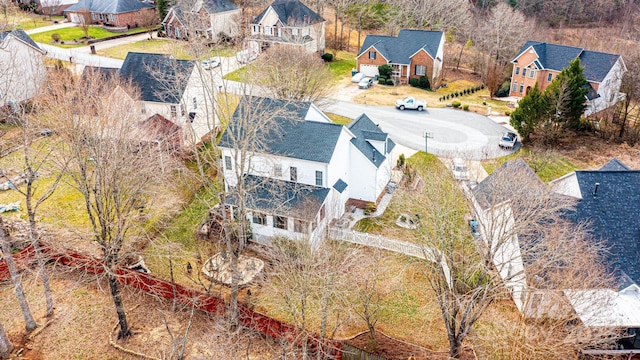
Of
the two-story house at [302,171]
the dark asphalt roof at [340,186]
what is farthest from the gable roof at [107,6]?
the dark asphalt roof at [340,186]

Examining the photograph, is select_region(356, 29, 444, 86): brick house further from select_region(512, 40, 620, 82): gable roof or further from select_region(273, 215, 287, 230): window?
select_region(273, 215, 287, 230): window

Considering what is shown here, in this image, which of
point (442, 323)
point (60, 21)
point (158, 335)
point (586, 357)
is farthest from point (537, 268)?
point (60, 21)

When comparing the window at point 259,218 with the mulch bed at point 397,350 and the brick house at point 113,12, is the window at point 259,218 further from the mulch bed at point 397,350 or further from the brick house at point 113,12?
the brick house at point 113,12

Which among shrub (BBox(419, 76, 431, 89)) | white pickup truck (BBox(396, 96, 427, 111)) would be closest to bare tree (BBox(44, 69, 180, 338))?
white pickup truck (BBox(396, 96, 427, 111))

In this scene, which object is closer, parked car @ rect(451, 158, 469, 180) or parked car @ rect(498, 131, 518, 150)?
parked car @ rect(451, 158, 469, 180)

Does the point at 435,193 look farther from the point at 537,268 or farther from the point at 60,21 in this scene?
the point at 60,21

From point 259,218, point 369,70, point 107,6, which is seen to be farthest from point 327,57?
point 259,218
